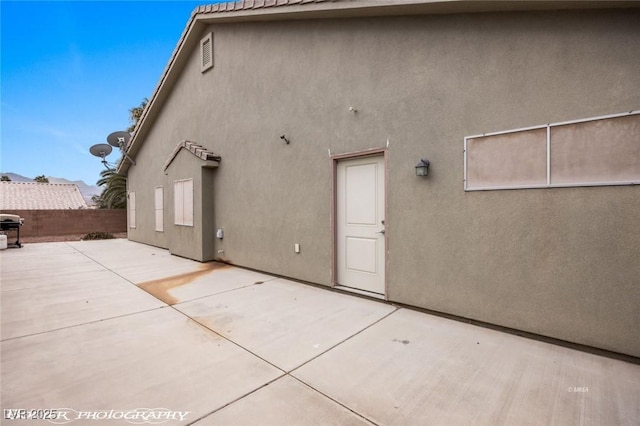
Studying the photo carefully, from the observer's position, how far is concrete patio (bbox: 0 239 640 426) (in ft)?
6.93

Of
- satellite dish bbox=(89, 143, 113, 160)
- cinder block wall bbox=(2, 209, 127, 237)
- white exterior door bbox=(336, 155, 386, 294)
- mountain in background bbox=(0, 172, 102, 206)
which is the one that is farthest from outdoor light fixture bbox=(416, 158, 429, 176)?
mountain in background bbox=(0, 172, 102, 206)

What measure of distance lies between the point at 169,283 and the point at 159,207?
21.0ft

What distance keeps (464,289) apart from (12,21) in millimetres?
20177

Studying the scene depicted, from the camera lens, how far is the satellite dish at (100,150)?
1378 centimetres

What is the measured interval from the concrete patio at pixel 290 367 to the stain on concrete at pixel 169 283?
0.27 m

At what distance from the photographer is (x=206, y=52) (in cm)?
844

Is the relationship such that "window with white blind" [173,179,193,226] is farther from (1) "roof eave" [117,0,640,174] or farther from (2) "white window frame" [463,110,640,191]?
(2) "white window frame" [463,110,640,191]

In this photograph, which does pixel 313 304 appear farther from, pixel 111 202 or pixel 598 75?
pixel 111 202

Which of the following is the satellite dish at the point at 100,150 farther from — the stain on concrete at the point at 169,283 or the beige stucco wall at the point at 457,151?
the beige stucco wall at the point at 457,151

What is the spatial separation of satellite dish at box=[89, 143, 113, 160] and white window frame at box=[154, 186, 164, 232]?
4.96 m

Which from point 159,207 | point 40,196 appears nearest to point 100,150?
point 159,207

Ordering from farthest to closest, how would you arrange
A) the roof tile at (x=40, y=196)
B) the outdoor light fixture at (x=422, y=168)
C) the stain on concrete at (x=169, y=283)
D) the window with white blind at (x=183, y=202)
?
1. the roof tile at (x=40, y=196)
2. the window with white blind at (x=183, y=202)
3. the stain on concrete at (x=169, y=283)
4. the outdoor light fixture at (x=422, y=168)

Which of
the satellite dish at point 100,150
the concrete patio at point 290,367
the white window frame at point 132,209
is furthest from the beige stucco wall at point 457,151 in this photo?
the satellite dish at point 100,150

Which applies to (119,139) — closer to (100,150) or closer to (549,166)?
(100,150)
